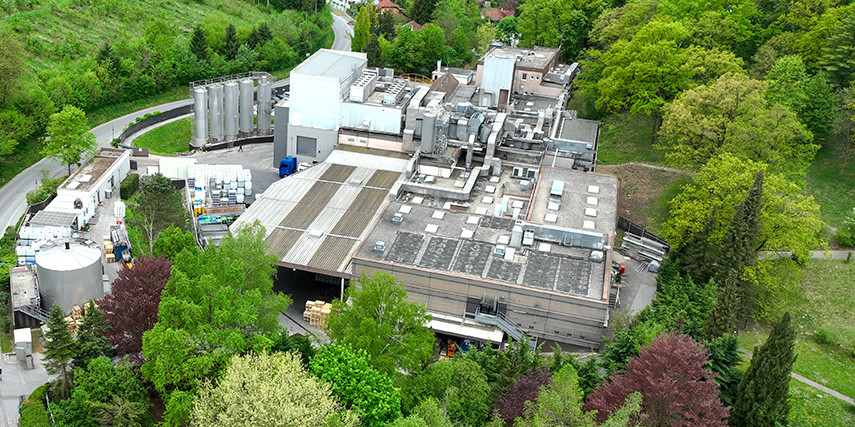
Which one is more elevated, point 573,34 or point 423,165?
point 573,34

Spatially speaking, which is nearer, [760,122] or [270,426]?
[270,426]

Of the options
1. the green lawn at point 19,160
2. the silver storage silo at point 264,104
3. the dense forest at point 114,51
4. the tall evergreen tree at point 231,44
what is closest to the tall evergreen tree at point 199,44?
the dense forest at point 114,51

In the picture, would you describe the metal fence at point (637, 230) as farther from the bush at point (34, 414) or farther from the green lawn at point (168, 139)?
the green lawn at point (168, 139)

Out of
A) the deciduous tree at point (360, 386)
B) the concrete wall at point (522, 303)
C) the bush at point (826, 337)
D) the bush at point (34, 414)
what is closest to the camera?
the deciduous tree at point (360, 386)

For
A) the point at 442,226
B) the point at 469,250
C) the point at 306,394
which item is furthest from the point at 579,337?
the point at 306,394

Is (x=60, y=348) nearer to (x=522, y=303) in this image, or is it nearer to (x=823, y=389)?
(x=522, y=303)

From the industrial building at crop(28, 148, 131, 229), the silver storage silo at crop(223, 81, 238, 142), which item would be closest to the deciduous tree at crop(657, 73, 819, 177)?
the silver storage silo at crop(223, 81, 238, 142)

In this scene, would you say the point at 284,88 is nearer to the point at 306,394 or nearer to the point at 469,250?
the point at 469,250

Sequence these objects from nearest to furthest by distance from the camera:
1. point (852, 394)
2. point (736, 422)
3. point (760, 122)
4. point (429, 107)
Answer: point (736, 422), point (852, 394), point (760, 122), point (429, 107)
